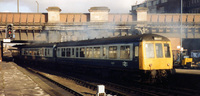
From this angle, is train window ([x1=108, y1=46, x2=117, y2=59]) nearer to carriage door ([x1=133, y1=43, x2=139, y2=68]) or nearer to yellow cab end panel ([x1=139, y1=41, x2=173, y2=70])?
carriage door ([x1=133, y1=43, x2=139, y2=68])

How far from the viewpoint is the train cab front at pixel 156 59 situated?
1341cm

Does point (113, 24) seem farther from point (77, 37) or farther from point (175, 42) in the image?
point (175, 42)

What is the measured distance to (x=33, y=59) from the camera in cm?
3266

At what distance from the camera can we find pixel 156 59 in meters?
13.8

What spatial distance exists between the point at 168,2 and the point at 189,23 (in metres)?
34.1

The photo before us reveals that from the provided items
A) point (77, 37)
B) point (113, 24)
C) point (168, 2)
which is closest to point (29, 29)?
point (77, 37)

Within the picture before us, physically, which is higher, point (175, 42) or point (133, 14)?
point (133, 14)

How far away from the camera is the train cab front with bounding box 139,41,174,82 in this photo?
13406 mm

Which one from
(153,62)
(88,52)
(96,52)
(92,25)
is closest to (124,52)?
(153,62)

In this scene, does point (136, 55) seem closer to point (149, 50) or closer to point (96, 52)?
point (149, 50)

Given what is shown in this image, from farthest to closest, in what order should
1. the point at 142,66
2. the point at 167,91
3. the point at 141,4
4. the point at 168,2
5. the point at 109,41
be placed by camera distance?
the point at 141,4 < the point at 168,2 < the point at 109,41 < the point at 142,66 < the point at 167,91

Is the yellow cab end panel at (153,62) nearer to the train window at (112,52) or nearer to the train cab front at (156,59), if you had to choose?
the train cab front at (156,59)

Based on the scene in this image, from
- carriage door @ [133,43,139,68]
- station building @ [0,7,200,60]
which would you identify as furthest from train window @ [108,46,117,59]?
station building @ [0,7,200,60]

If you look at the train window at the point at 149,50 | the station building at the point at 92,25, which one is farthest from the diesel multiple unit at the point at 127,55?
the station building at the point at 92,25
